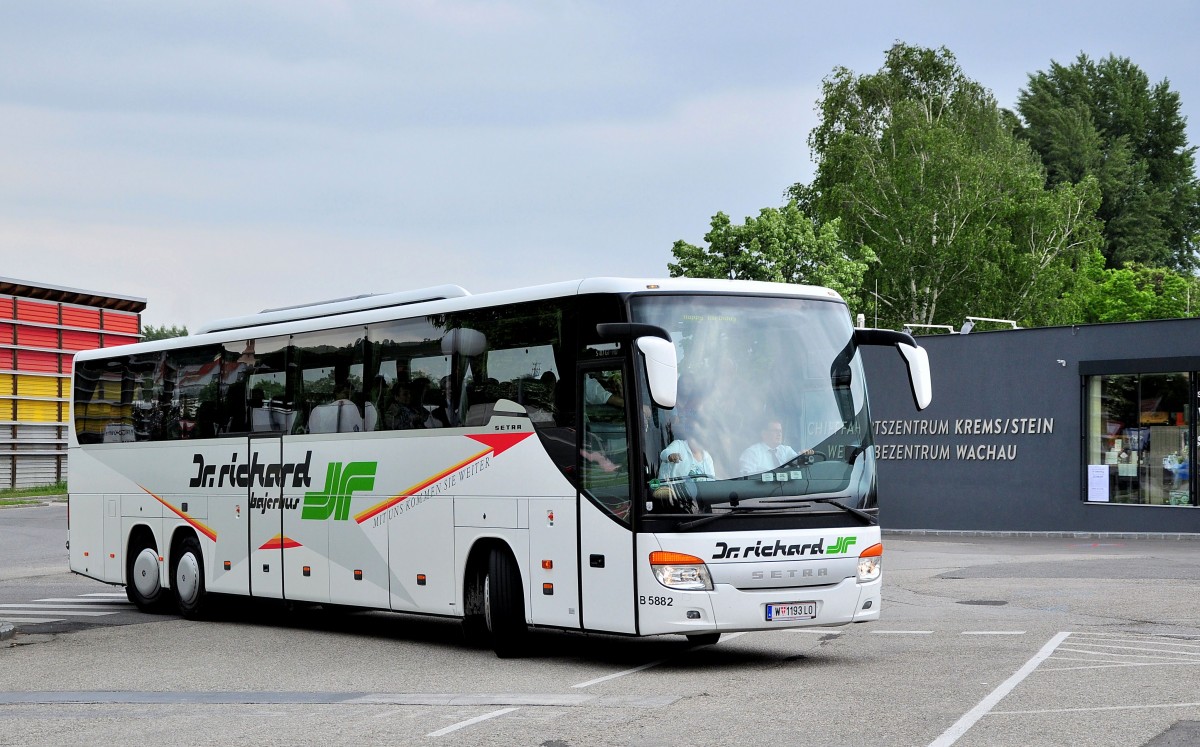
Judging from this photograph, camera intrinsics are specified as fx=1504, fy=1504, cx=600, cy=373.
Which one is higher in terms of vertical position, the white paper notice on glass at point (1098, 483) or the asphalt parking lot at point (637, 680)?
the white paper notice on glass at point (1098, 483)

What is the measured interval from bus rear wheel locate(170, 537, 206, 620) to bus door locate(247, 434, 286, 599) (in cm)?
125

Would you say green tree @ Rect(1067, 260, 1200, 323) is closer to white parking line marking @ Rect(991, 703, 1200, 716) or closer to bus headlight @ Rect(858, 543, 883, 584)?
bus headlight @ Rect(858, 543, 883, 584)

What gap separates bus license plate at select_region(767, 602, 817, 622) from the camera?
1159cm

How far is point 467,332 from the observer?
1355cm

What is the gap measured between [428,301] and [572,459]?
2.96 metres

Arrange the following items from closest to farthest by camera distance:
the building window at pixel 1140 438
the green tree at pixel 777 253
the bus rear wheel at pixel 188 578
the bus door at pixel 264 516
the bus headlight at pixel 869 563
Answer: the bus headlight at pixel 869 563
the bus door at pixel 264 516
the bus rear wheel at pixel 188 578
the building window at pixel 1140 438
the green tree at pixel 777 253

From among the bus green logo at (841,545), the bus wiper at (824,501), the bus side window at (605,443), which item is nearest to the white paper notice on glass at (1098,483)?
the bus wiper at (824,501)

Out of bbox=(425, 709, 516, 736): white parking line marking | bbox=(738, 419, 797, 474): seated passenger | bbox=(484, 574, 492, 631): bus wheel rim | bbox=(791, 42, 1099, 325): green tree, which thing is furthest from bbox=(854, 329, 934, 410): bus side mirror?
bbox=(791, 42, 1099, 325): green tree

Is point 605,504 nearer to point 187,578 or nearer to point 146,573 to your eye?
point 187,578

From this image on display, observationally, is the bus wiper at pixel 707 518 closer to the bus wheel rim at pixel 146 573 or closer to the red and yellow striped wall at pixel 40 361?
the bus wheel rim at pixel 146 573

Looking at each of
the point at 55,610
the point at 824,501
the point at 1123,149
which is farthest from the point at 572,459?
the point at 1123,149

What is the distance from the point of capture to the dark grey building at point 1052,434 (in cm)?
3033

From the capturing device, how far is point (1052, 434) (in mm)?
31906

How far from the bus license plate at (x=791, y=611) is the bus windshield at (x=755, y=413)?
775 mm
